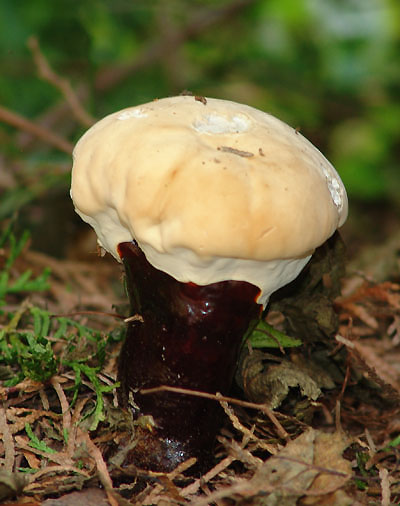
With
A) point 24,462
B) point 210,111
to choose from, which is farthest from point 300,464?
point 210,111

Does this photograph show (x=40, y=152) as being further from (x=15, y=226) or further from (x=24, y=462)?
(x=24, y=462)

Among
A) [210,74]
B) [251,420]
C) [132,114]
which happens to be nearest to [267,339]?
[251,420]

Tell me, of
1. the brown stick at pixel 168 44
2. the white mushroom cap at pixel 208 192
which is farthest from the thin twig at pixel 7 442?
the brown stick at pixel 168 44

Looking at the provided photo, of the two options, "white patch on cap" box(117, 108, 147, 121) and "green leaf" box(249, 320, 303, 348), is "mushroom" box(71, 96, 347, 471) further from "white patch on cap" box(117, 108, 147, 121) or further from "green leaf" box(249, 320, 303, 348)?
"green leaf" box(249, 320, 303, 348)

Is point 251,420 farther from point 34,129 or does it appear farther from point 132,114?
point 34,129

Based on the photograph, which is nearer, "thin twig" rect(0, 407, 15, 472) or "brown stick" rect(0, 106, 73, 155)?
"thin twig" rect(0, 407, 15, 472)

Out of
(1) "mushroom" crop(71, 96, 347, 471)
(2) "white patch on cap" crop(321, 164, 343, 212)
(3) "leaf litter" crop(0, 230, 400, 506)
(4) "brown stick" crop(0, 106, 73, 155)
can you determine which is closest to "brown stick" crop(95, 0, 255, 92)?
(4) "brown stick" crop(0, 106, 73, 155)

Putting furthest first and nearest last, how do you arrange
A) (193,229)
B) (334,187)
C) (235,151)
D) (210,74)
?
1. (210,74)
2. (334,187)
3. (235,151)
4. (193,229)
